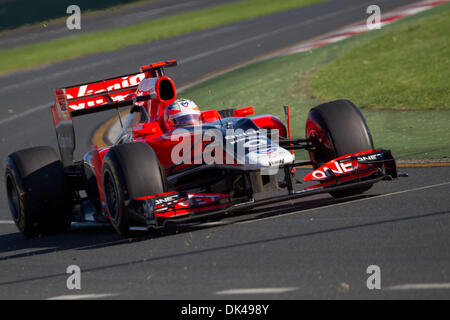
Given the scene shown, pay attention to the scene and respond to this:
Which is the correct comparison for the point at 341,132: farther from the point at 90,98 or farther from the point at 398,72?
the point at 398,72

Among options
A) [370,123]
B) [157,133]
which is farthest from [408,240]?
[370,123]

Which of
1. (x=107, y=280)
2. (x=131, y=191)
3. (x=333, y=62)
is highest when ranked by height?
(x=333, y=62)

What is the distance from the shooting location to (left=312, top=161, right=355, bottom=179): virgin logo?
7656mm

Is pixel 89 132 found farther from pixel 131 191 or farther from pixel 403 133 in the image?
pixel 131 191

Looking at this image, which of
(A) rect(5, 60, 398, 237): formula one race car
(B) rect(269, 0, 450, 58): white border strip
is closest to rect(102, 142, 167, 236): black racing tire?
(A) rect(5, 60, 398, 237): formula one race car

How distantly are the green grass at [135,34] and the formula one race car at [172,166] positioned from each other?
1932cm

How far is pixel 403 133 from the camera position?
11609mm

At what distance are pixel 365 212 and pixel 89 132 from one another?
9.84 meters

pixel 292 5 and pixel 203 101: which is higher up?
pixel 292 5

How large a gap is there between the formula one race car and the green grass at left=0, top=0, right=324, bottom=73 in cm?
1932

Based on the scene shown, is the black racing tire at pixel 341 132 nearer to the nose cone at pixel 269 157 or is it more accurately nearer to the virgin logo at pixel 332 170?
the virgin logo at pixel 332 170

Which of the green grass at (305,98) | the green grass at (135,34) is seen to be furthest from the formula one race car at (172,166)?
the green grass at (135,34)

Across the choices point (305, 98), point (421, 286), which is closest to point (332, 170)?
point (421, 286)

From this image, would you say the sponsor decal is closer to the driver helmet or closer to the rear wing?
the driver helmet
